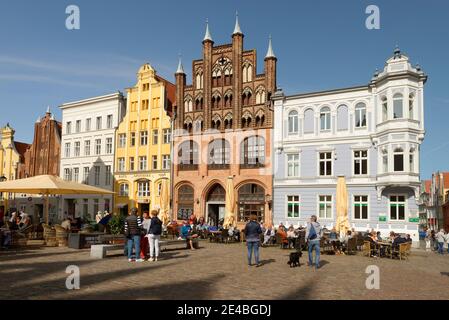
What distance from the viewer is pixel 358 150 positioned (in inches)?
1217

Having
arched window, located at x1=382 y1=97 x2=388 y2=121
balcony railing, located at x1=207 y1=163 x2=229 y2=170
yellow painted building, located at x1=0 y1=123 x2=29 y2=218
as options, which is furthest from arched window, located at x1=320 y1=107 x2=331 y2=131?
yellow painted building, located at x1=0 y1=123 x2=29 y2=218

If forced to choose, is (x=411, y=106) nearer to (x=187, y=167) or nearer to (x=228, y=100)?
(x=228, y=100)

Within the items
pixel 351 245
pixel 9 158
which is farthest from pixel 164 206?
pixel 9 158

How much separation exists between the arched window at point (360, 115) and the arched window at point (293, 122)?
4571 mm

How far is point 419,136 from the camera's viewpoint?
2853 centimetres

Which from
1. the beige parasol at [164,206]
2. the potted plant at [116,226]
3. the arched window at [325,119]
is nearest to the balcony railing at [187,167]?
the beige parasol at [164,206]

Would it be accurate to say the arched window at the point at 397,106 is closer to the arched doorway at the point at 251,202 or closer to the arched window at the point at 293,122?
the arched window at the point at 293,122

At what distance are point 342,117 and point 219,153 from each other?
35.3ft

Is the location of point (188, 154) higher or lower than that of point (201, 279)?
higher

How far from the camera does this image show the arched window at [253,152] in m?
34.5

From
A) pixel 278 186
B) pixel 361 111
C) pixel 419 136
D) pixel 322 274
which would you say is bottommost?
pixel 322 274

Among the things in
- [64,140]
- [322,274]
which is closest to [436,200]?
[64,140]

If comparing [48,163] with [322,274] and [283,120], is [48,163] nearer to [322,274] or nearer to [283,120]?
[283,120]

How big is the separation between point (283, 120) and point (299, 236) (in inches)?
602
